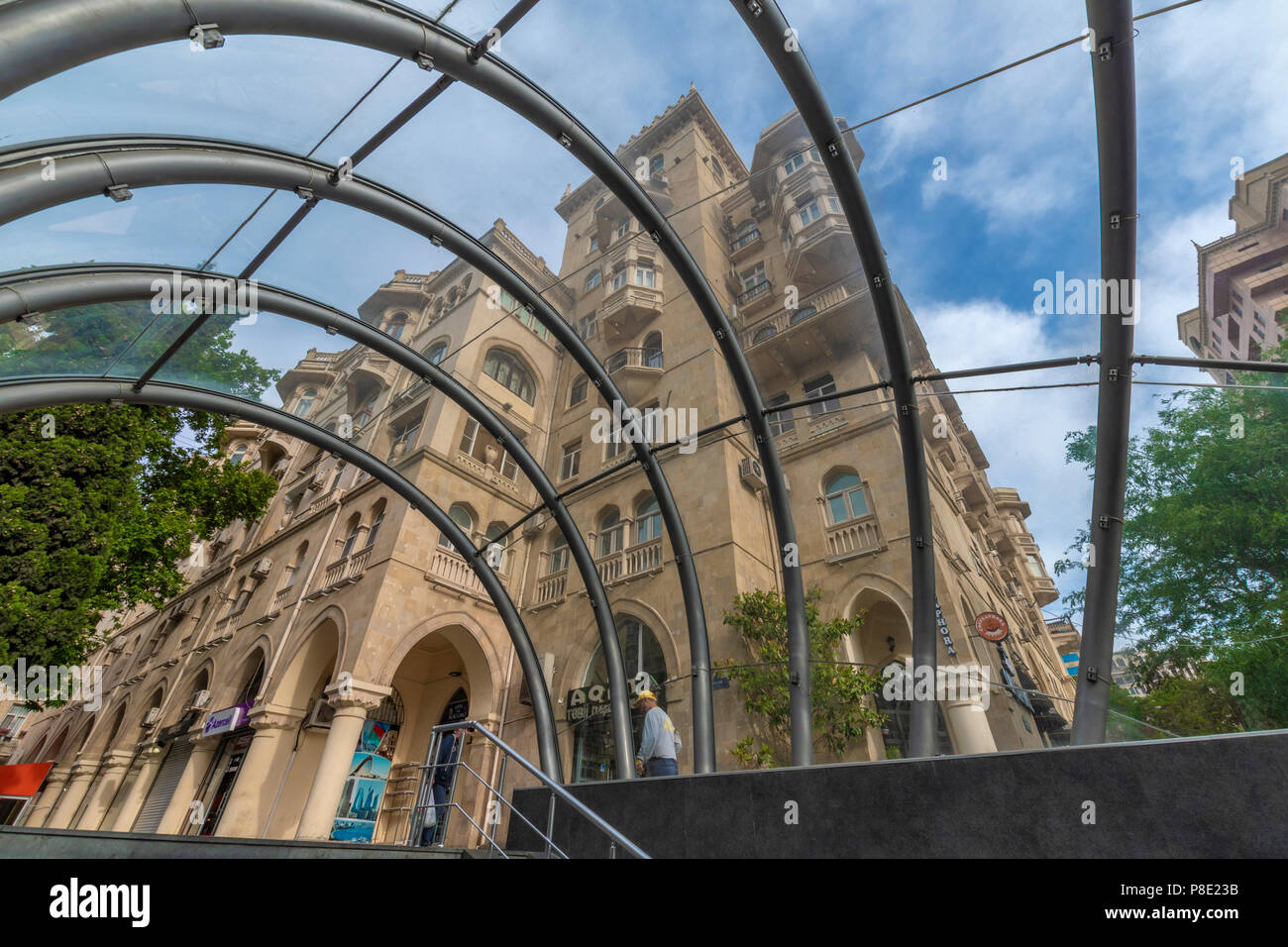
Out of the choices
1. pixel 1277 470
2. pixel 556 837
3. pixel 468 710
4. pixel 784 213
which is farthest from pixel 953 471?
pixel 556 837

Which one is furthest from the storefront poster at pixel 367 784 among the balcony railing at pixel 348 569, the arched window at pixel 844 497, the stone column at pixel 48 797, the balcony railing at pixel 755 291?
the balcony railing at pixel 755 291

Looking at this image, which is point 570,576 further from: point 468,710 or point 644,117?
point 644,117

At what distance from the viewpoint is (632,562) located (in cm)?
1600

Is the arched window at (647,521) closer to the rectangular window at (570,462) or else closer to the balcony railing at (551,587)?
the balcony railing at (551,587)

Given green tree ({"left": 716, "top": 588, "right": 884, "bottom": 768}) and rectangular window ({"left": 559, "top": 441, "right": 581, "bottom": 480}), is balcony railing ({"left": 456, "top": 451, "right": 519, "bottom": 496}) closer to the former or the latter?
rectangular window ({"left": 559, "top": 441, "right": 581, "bottom": 480})

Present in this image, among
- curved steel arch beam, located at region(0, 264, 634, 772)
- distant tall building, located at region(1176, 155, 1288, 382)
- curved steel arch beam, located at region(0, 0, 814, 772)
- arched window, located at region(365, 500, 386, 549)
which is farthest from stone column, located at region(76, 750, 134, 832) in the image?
distant tall building, located at region(1176, 155, 1288, 382)

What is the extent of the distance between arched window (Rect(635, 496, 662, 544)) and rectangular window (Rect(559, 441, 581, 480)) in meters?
3.91

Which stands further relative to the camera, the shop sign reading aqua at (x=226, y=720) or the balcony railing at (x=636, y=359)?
the balcony railing at (x=636, y=359)

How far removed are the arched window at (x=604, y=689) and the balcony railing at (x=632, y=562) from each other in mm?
1127

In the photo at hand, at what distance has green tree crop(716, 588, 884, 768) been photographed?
11.7m

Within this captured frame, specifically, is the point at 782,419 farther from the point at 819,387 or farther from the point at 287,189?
the point at 287,189

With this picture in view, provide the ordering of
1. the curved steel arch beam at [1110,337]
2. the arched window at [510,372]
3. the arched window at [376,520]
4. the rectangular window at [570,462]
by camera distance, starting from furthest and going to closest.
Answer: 1. the arched window at [510,372]
2. the rectangular window at [570,462]
3. the arched window at [376,520]
4. the curved steel arch beam at [1110,337]

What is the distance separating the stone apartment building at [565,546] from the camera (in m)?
13.4
